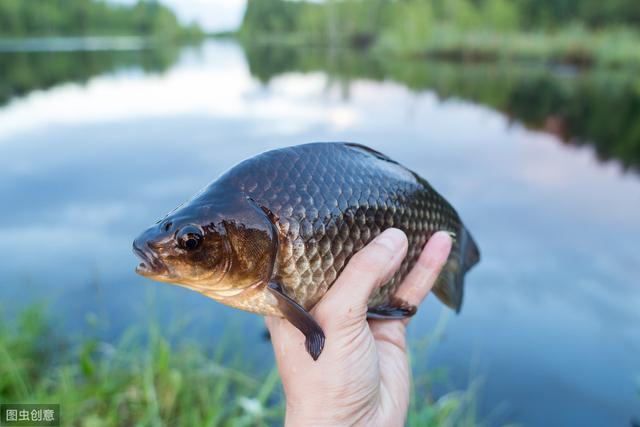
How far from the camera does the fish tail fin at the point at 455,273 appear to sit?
2.46 meters

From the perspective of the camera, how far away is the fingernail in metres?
1.86

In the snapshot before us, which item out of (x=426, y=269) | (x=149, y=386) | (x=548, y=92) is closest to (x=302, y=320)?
(x=426, y=269)

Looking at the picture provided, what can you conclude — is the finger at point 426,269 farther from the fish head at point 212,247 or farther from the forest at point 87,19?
the forest at point 87,19

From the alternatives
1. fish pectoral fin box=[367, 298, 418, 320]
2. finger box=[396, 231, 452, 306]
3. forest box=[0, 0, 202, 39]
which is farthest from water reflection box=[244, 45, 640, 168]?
forest box=[0, 0, 202, 39]

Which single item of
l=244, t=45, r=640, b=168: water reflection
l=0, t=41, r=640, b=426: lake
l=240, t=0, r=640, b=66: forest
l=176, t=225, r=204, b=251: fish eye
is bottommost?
l=0, t=41, r=640, b=426: lake

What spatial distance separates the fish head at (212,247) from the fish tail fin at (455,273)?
3.69 ft

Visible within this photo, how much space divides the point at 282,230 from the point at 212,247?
0.26 metres

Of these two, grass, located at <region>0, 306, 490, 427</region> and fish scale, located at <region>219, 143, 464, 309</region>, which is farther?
grass, located at <region>0, 306, 490, 427</region>

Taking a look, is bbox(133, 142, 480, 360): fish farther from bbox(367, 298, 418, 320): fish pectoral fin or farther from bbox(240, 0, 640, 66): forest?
bbox(240, 0, 640, 66): forest

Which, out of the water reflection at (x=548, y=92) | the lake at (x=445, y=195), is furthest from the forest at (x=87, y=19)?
the lake at (x=445, y=195)

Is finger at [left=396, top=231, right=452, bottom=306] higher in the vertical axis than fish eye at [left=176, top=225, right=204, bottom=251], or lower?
lower

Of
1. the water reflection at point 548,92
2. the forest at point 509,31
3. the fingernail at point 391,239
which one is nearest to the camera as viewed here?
the fingernail at point 391,239

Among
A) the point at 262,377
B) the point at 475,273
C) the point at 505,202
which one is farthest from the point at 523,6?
the point at 262,377

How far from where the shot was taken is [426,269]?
2.25m
